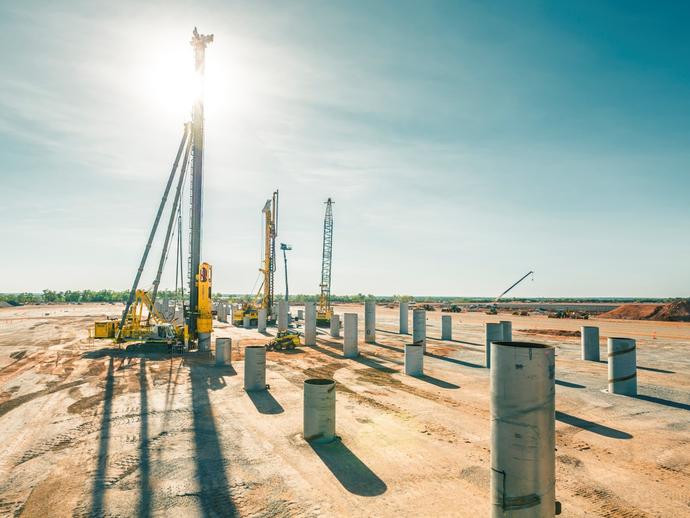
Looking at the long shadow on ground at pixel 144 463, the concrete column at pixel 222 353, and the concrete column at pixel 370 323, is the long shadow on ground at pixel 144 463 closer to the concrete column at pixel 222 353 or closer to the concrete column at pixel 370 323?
the concrete column at pixel 222 353

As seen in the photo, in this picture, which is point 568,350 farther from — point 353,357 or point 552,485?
point 552,485

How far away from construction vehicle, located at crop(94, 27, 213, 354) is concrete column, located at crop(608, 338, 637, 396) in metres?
18.8

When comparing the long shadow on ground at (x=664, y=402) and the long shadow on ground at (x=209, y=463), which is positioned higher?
A: the long shadow on ground at (x=664, y=402)

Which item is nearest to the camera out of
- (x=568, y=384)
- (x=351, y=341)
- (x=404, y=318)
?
(x=568, y=384)

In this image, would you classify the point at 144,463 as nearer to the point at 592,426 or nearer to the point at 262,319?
the point at 592,426

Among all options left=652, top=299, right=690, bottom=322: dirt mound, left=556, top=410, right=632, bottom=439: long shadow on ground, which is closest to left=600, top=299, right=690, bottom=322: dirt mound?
left=652, top=299, right=690, bottom=322: dirt mound

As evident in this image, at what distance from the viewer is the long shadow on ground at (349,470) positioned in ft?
19.7

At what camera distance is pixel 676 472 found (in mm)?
6570

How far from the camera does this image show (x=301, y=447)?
7617mm

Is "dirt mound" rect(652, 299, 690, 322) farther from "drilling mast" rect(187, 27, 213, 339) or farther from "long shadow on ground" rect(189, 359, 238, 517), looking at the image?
"long shadow on ground" rect(189, 359, 238, 517)

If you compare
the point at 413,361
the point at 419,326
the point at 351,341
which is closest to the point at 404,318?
the point at 419,326

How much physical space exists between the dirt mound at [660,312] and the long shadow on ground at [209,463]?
2002 inches

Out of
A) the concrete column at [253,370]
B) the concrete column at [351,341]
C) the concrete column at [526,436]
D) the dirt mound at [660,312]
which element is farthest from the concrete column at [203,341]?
the dirt mound at [660,312]

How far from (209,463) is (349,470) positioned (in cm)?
250
